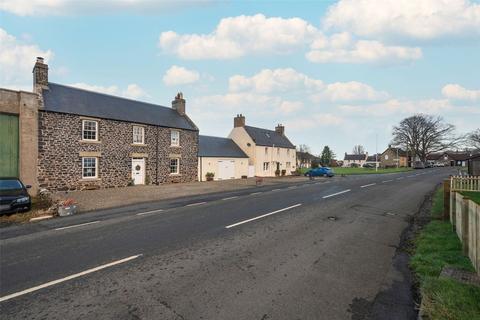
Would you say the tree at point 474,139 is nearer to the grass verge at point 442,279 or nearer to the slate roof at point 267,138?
→ the slate roof at point 267,138

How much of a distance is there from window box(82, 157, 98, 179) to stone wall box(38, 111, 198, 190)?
303 mm

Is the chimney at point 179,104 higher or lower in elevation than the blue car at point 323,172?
higher

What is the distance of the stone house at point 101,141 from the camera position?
19.9 m

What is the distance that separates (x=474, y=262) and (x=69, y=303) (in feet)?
23.8

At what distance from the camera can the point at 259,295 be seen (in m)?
4.49

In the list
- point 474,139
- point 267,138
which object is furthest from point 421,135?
point 267,138

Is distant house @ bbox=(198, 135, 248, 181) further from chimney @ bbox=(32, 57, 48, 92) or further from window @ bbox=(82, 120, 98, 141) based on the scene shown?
chimney @ bbox=(32, 57, 48, 92)

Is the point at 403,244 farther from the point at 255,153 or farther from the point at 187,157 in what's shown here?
the point at 255,153

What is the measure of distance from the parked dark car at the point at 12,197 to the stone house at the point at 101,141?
6579 mm

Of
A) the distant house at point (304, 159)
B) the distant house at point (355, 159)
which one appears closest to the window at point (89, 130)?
the distant house at point (304, 159)

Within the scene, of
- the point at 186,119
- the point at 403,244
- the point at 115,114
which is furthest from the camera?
the point at 186,119

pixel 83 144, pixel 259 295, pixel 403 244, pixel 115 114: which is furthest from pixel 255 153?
pixel 259 295

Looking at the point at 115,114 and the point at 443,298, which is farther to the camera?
the point at 115,114

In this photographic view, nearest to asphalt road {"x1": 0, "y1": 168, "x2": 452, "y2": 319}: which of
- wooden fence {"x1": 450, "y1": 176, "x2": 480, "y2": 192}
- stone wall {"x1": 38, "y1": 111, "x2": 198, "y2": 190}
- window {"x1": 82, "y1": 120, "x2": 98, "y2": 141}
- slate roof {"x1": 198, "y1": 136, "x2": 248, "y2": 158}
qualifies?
wooden fence {"x1": 450, "y1": 176, "x2": 480, "y2": 192}
